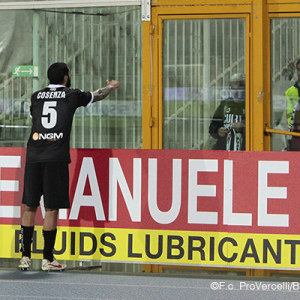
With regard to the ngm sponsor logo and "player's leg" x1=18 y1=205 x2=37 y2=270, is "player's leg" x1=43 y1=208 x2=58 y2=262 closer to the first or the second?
"player's leg" x1=18 y1=205 x2=37 y2=270

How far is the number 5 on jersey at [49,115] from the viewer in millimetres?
7598

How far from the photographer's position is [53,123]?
7.59 m

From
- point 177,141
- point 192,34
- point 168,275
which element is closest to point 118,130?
point 177,141

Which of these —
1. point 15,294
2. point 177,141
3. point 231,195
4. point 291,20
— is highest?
point 291,20

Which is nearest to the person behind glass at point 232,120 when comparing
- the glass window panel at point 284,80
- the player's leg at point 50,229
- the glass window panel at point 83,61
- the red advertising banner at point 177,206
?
the glass window panel at point 284,80

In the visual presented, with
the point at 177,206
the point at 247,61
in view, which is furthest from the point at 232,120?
the point at 177,206

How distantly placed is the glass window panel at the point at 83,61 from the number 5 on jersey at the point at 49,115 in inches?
60.9

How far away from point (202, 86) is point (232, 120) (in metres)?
0.50

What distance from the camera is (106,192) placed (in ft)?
26.0

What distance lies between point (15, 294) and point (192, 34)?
3.58m

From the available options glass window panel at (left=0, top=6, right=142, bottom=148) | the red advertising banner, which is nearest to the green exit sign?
glass window panel at (left=0, top=6, right=142, bottom=148)

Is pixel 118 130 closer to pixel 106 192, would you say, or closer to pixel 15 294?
pixel 106 192

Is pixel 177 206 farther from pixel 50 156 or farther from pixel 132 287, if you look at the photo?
pixel 50 156

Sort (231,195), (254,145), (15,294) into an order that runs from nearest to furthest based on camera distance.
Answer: (15,294), (231,195), (254,145)
